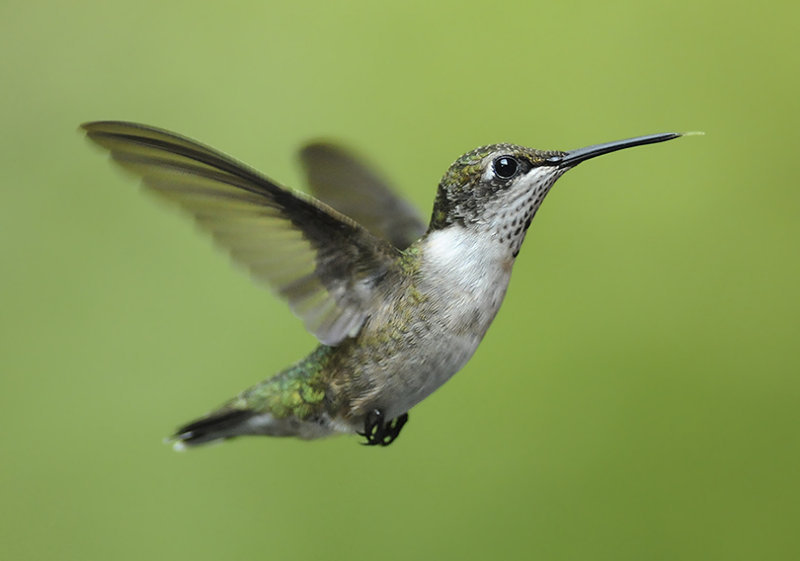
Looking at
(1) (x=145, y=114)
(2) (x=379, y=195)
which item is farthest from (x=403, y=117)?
(2) (x=379, y=195)

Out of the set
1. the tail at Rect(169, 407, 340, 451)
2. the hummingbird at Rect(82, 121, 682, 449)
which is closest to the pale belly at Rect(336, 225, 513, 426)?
the hummingbird at Rect(82, 121, 682, 449)

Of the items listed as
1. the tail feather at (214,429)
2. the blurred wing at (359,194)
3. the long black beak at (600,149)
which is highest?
the long black beak at (600,149)

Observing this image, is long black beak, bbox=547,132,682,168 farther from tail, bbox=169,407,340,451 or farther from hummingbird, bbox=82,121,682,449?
tail, bbox=169,407,340,451

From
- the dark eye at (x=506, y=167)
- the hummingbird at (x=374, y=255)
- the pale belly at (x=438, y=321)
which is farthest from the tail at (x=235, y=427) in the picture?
the dark eye at (x=506, y=167)

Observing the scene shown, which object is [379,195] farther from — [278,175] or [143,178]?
[278,175]

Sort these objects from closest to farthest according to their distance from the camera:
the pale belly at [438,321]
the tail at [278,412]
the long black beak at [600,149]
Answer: the long black beak at [600,149], the pale belly at [438,321], the tail at [278,412]

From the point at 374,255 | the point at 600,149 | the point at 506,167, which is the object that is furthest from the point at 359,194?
the point at 600,149

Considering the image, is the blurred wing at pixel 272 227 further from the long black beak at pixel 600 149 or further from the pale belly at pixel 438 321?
the long black beak at pixel 600 149
